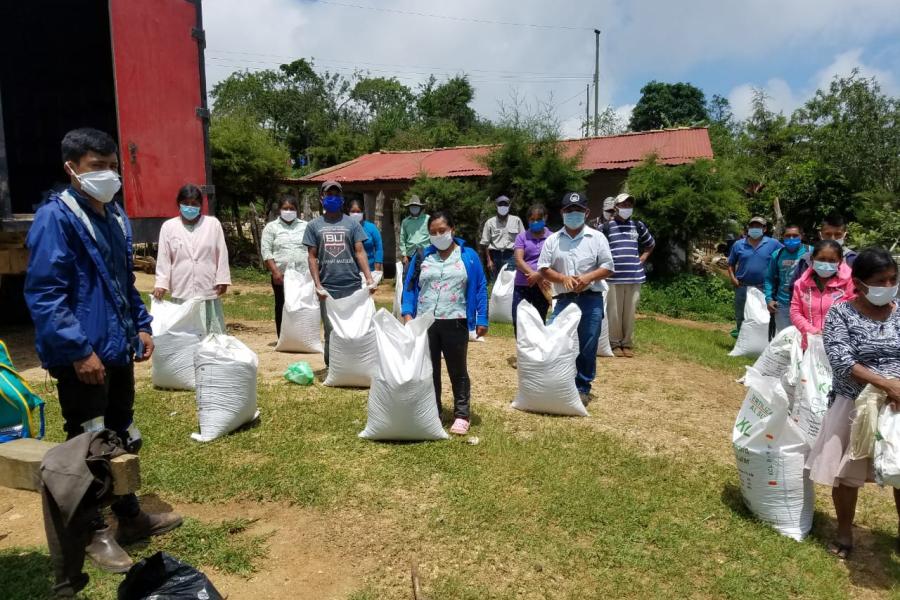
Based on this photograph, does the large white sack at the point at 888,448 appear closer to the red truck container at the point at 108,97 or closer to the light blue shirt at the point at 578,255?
the light blue shirt at the point at 578,255

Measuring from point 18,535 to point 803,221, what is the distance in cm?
1778

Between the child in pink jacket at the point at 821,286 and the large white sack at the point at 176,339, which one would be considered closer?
the child in pink jacket at the point at 821,286

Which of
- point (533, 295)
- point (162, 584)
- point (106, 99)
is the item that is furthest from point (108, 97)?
point (162, 584)

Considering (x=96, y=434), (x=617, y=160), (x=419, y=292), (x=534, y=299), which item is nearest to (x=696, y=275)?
(x=617, y=160)

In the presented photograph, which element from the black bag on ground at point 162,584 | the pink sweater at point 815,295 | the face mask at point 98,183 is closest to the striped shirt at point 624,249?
the pink sweater at point 815,295

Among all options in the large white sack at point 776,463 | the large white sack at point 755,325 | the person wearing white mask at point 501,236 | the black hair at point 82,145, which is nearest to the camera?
the black hair at point 82,145

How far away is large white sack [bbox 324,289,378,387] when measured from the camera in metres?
5.02

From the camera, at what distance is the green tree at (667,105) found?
1710 inches

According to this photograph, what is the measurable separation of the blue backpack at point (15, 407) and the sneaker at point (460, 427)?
8.32ft

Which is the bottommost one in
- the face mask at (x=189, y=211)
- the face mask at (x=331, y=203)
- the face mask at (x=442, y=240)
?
the face mask at (x=442, y=240)

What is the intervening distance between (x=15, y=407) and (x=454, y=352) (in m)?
2.59

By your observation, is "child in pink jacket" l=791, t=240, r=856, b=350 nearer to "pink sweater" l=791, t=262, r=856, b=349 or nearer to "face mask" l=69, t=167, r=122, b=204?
"pink sweater" l=791, t=262, r=856, b=349

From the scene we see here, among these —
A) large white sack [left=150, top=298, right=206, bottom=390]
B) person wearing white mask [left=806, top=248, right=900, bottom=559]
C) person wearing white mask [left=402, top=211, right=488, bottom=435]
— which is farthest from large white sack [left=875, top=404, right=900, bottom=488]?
large white sack [left=150, top=298, right=206, bottom=390]

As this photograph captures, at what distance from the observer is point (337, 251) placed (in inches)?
205
